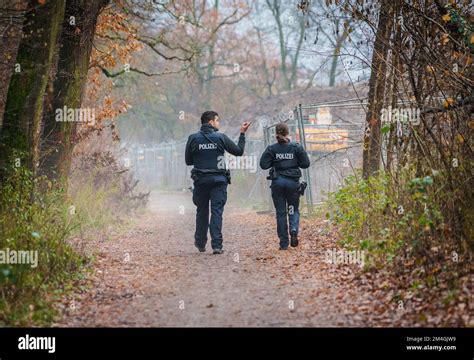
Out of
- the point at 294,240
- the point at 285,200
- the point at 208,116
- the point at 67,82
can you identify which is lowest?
the point at 294,240

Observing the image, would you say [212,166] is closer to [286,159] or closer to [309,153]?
[286,159]

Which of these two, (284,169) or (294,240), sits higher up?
(284,169)

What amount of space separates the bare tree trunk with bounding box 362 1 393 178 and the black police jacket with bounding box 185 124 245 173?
2558 mm

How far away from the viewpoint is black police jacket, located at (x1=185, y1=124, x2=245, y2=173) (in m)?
10.8

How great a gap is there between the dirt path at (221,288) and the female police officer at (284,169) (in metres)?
0.73

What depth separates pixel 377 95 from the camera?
12.4 meters

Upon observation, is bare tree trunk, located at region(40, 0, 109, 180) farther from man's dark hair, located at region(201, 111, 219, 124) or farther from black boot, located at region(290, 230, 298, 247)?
black boot, located at region(290, 230, 298, 247)

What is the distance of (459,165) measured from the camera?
8148 mm

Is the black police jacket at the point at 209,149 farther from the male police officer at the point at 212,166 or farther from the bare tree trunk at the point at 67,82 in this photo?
the bare tree trunk at the point at 67,82

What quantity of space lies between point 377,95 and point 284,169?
2748 mm
